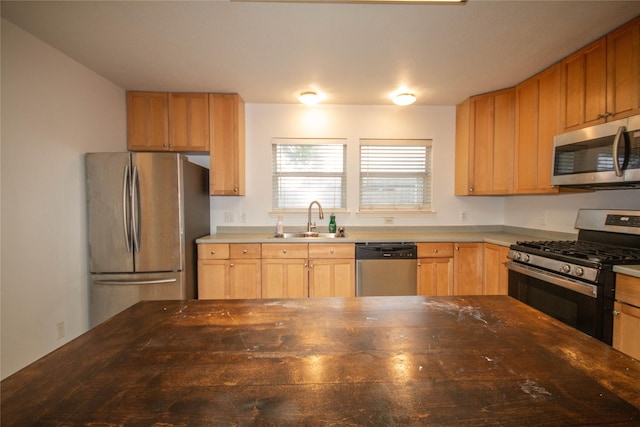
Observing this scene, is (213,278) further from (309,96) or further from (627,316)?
(627,316)

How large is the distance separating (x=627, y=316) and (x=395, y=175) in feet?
7.56

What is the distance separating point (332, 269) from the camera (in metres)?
2.82

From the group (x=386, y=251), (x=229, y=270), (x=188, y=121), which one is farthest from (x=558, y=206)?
(x=188, y=121)

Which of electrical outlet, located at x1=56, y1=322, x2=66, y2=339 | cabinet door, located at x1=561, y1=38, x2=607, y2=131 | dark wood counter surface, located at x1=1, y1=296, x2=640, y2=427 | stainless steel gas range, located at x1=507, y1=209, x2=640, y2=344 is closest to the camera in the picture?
dark wood counter surface, located at x1=1, y1=296, x2=640, y2=427

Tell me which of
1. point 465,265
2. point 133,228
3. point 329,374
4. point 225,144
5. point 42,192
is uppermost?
point 225,144

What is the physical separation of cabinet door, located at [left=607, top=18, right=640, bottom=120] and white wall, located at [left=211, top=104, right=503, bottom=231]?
1.52 meters

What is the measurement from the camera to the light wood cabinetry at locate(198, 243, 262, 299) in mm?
2777

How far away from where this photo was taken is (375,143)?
3.40m

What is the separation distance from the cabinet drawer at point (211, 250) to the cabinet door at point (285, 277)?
0.43 metres

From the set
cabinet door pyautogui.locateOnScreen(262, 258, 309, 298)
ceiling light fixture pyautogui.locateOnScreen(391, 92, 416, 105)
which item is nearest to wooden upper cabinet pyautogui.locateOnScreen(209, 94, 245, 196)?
cabinet door pyautogui.locateOnScreen(262, 258, 309, 298)

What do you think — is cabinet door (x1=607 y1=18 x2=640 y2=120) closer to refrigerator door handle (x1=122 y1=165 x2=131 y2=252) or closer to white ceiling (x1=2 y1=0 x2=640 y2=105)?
white ceiling (x1=2 y1=0 x2=640 y2=105)

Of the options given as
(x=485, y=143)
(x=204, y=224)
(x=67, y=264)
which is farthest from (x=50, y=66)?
(x=485, y=143)

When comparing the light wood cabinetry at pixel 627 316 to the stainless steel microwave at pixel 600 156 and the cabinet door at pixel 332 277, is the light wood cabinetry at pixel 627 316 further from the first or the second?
the cabinet door at pixel 332 277

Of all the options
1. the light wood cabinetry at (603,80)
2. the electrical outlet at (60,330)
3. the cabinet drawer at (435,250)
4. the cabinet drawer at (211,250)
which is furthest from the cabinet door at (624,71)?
the electrical outlet at (60,330)
